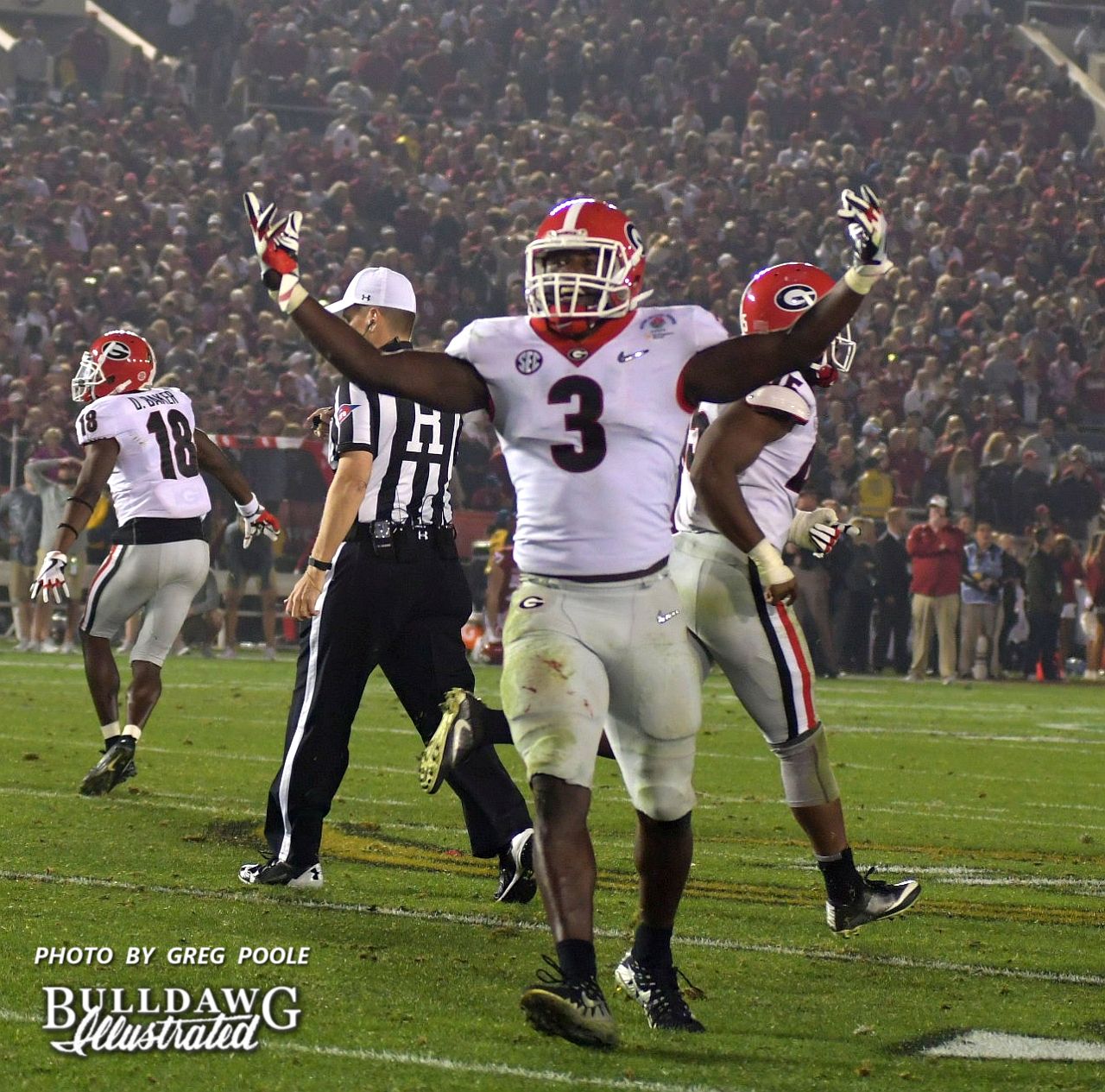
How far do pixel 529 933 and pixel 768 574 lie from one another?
1151 millimetres

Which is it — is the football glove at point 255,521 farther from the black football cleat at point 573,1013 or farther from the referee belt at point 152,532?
the black football cleat at point 573,1013

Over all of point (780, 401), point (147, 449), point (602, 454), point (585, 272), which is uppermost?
point (585, 272)

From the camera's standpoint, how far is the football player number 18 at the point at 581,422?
4.31m

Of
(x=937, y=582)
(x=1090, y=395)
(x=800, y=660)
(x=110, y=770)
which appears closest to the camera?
(x=800, y=660)

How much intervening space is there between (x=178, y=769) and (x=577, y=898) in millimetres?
5278

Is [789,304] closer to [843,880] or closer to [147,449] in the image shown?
[843,880]

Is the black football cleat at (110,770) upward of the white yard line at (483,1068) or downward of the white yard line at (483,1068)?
downward

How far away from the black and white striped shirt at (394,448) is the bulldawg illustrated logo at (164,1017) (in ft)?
6.80

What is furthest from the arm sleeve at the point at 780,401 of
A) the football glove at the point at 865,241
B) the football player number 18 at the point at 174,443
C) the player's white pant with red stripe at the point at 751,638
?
the football player number 18 at the point at 174,443

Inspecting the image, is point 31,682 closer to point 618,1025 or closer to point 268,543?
point 268,543

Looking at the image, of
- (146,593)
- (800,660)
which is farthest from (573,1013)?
(146,593)

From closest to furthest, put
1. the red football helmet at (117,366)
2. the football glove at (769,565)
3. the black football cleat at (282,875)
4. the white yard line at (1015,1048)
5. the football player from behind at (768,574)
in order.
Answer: the white yard line at (1015,1048), the football glove at (769,565), the football player from behind at (768,574), the black football cleat at (282,875), the red football helmet at (117,366)

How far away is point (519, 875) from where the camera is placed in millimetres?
5762

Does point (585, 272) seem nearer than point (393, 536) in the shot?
Yes
